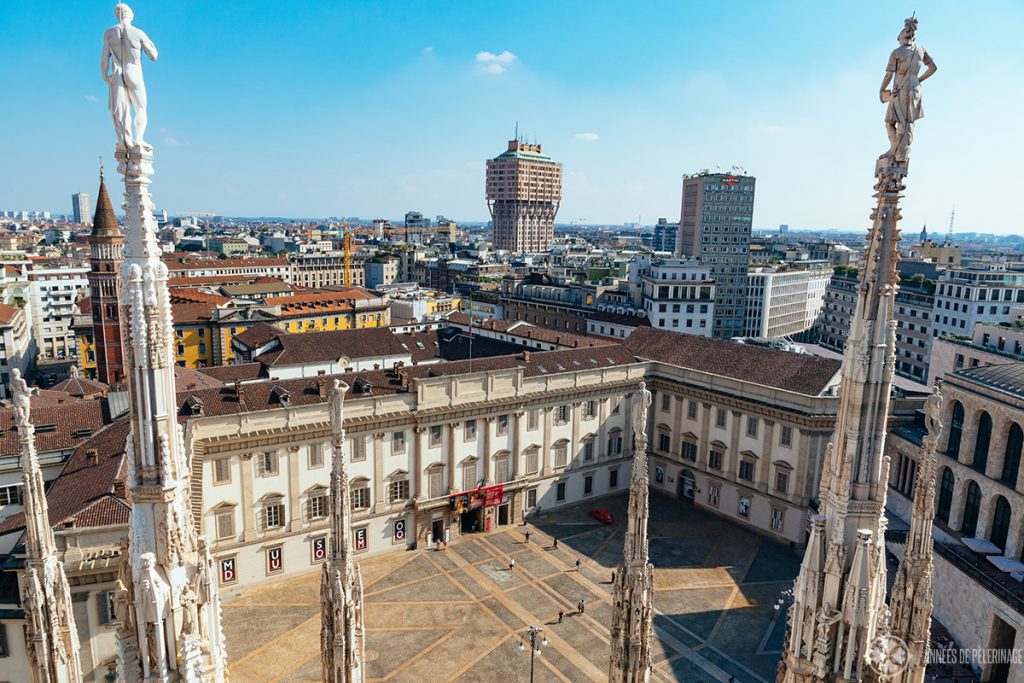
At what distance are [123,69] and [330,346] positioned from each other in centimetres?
7290

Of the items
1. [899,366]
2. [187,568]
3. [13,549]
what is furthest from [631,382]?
[899,366]

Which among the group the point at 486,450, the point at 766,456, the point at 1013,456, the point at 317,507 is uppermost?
the point at 1013,456

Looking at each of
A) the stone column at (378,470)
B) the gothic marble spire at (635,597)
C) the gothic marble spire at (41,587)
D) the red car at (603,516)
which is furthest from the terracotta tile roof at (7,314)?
the gothic marble spire at (635,597)

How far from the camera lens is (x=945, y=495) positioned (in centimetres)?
5600

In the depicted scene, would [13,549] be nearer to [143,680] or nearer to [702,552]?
[143,680]

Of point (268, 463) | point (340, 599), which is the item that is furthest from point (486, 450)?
point (340, 599)

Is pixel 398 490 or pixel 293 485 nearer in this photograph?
pixel 293 485

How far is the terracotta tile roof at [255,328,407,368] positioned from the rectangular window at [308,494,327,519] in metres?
23.2

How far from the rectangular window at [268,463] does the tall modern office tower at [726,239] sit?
446ft

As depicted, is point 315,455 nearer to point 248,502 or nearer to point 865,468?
point 248,502

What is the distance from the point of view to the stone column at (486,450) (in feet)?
209

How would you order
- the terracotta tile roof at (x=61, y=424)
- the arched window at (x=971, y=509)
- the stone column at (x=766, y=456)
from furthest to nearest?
the stone column at (x=766, y=456) < the arched window at (x=971, y=509) < the terracotta tile roof at (x=61, y=424)

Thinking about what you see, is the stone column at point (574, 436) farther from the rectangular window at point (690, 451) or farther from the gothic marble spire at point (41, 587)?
the gothic marble spire at point (41, 587)

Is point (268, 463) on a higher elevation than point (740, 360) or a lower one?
lower
